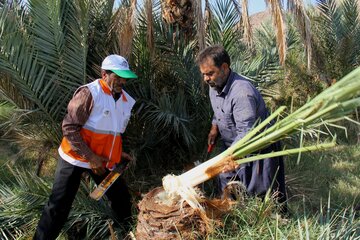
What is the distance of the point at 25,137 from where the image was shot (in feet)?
18.1

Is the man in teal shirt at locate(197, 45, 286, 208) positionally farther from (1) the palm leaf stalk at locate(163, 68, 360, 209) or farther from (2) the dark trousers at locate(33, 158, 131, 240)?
(2) the dark trousers at locate(33, 158, 131, 240)

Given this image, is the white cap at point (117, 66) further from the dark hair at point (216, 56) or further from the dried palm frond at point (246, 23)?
the dried palm frond at point (246, 23)

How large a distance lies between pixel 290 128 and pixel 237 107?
101cm

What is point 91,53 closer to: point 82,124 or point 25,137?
point 25,137

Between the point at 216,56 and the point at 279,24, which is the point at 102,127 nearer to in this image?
the point at 216,56

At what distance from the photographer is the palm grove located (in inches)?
189

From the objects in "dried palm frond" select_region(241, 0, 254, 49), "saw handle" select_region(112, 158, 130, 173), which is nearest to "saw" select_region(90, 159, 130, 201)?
"saw handle" select_region(112, 158, 130, 173)

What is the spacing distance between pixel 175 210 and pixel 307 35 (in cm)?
314

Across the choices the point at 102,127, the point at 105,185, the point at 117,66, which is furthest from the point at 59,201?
the point at 117,66

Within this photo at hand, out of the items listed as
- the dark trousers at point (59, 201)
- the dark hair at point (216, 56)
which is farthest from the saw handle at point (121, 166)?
the dark hair at point (216, 56)

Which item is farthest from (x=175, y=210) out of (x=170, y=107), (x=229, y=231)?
(x=170, y=107)

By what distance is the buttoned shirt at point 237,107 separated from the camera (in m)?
3.45

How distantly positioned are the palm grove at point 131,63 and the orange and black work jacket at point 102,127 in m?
0.73

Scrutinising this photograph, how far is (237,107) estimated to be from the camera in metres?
3.55
